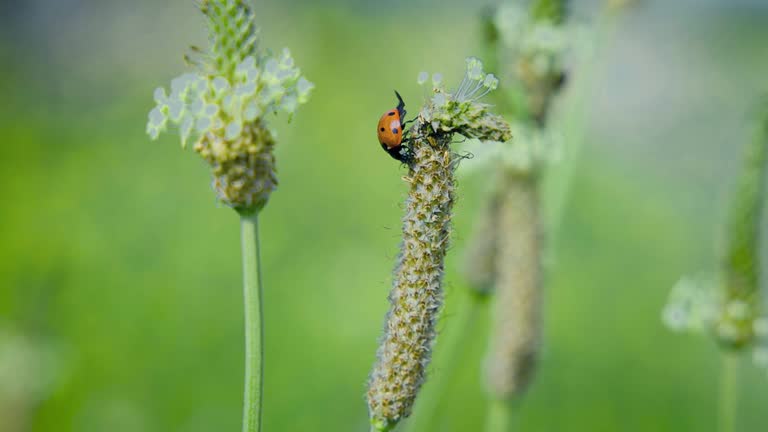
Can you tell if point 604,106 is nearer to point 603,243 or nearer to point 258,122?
point 603,243

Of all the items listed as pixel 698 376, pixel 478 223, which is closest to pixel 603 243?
pixel 698 376

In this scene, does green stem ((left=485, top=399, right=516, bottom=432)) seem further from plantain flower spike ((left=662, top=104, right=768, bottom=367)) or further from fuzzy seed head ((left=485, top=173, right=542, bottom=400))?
plantain flower spike ((left=662, top=104, right=768, bottom=367))

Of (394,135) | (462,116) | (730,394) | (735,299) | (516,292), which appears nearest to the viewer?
(462,116)

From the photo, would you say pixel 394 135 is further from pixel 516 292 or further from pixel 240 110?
pixel 516 292

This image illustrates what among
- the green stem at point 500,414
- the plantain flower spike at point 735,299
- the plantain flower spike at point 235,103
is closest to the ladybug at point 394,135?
the plantain flower spike at point 235,103

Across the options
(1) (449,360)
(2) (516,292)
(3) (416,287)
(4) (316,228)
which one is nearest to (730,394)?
(2) (516,292)
